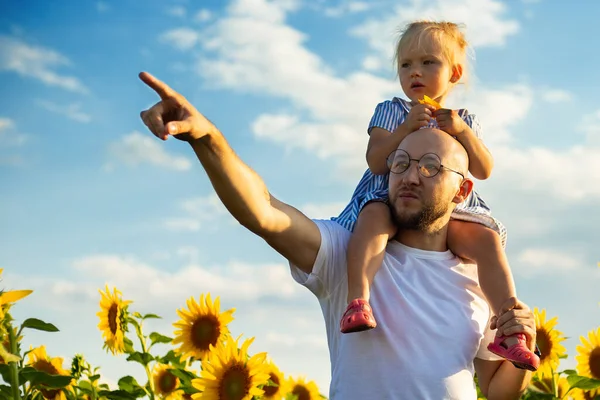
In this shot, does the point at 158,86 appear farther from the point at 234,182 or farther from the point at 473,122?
the point at 473,122

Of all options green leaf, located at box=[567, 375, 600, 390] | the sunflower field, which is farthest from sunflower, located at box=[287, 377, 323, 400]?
green leaf, located at box=[567, 375, 600, 390]

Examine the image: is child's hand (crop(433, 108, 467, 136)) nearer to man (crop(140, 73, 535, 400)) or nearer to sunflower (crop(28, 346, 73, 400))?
man (crop(140, 73, 535, 400))

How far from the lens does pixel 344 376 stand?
144 inches

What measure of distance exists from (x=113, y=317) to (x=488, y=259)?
2246mm

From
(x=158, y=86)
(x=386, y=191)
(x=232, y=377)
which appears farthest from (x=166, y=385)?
(x=158, y=86)

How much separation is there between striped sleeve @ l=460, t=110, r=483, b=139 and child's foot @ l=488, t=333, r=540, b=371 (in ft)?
3.88

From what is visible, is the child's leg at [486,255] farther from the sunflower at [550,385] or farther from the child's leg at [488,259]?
the sunflower at [550,385]

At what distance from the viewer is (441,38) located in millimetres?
4543

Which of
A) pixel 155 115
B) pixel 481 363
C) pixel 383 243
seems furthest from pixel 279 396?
pixel 155 115

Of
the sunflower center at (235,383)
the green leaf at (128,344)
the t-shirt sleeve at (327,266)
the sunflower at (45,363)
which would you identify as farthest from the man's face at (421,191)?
the sunflower at (45,363)

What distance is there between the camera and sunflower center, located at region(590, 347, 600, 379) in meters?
5.51

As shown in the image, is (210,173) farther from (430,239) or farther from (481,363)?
(481,363)

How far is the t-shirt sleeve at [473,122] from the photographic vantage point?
433 cm

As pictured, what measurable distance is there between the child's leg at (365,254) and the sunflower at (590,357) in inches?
95.4
